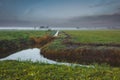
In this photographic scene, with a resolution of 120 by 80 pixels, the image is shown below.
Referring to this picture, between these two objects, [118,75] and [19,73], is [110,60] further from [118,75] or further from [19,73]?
[19,73]

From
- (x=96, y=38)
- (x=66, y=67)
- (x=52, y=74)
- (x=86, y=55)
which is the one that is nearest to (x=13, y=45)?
(x=86, y=55)

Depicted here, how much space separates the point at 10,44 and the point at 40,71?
23954 mm

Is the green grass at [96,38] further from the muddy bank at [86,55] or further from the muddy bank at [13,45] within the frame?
the muddy bank at [86,55]

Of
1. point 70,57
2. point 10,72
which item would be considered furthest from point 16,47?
point 10,72

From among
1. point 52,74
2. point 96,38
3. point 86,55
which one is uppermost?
point 52,74

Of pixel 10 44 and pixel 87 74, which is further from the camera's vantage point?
pixel 10 44

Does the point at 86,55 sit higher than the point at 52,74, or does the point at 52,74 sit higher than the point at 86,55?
the point at 52,74

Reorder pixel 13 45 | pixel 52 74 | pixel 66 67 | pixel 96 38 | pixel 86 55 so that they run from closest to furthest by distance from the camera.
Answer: pixel 52 74, pixel 66 67, pixel 86 55, pixel 13 45, pixel 96 38

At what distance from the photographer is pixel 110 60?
74.3ft

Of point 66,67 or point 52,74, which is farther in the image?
point 66,67

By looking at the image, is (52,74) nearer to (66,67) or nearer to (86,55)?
(66,67)

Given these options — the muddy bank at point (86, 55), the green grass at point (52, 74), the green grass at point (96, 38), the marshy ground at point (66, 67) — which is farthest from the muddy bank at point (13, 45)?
the green grass at point (52, 74)

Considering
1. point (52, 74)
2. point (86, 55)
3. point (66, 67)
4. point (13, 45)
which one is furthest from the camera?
point (13, 45)

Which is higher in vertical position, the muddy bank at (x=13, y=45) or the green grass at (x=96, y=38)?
the green grass at (x=96, y=38)
